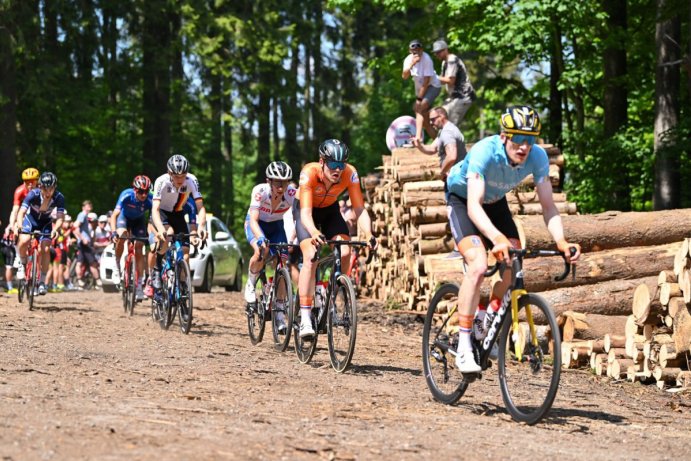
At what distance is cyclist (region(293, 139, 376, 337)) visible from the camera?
35.3 feet

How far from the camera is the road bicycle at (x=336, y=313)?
412 inches

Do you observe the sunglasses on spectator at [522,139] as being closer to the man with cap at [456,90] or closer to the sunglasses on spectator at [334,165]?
the sunglasses on spectator at [334,165]

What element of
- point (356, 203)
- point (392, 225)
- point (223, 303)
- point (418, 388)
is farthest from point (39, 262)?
point (418, 388)

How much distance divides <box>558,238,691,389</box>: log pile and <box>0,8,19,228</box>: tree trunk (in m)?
22.7

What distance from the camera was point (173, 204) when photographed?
50.3 ft

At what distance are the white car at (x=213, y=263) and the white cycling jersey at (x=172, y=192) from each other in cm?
778

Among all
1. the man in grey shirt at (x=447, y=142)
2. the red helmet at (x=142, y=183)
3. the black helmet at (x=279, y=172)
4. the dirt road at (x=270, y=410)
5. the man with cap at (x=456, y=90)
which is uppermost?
the man with cap at (x=456, y=90)

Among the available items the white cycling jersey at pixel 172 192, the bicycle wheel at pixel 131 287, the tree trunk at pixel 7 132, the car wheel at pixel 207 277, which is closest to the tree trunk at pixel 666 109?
the car wheel at pixel 207 277

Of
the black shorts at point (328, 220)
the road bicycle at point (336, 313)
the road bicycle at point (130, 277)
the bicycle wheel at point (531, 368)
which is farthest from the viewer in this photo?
the road bicycle at point (130, 277)

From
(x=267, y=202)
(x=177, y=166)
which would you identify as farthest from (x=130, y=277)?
(x=267, y=202)

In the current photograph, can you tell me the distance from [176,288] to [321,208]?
3.89 metres

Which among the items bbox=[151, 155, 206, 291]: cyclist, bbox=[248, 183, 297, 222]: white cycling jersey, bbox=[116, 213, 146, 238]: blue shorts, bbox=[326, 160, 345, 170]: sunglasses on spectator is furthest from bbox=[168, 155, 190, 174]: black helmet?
bbox=[326, 160, 345, 170]: sunglasses on spectator

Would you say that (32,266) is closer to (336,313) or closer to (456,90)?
(456,90)

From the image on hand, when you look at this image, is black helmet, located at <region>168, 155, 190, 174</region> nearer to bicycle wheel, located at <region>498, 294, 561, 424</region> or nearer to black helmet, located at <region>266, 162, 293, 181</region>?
black helmet, located at <region>266, 162, 293, 181</region>
